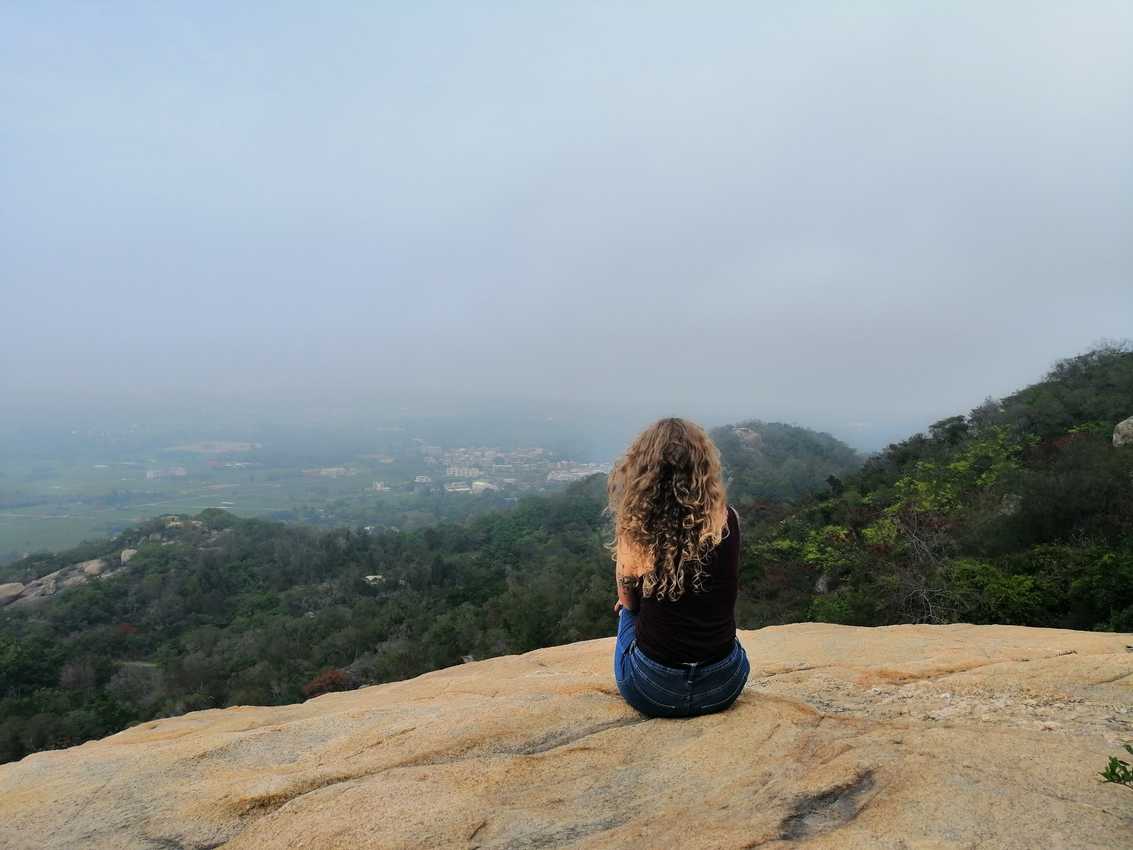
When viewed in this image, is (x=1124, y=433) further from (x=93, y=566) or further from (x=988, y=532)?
(x=93, y=566)

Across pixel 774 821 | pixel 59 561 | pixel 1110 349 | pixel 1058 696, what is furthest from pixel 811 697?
pixel 59 561

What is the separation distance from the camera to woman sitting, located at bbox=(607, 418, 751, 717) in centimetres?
312

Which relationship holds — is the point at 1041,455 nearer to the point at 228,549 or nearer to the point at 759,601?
the point at 759,601

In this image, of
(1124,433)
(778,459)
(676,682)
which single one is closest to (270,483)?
(778,459)

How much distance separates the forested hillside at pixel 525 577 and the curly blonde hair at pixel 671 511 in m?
0.24

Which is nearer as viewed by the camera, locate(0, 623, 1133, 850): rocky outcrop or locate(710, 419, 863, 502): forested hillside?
locate(0, 623, 1133, 850): rocky outcrop

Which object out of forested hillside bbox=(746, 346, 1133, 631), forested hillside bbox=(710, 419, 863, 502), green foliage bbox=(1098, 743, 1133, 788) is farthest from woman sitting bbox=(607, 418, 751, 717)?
forested hillside bbox=(710, 419, 863, 502)

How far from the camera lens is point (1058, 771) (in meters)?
2.75

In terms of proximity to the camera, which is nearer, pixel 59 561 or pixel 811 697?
pixel 811 697

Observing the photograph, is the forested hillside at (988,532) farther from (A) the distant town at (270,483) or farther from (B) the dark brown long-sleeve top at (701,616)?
(A) the distant town at (270,483)

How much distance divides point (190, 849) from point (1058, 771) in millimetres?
3953

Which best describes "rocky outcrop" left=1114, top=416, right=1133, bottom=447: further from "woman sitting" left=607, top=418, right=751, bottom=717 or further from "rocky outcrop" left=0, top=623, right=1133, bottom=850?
"woman sitting" left=607, top=418, right=751, bottom=717

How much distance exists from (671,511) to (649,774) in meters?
1.31

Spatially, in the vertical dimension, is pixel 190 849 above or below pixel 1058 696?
above
